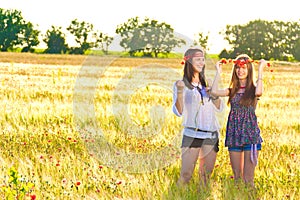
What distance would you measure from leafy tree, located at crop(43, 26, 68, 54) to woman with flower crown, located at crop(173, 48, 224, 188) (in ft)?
269

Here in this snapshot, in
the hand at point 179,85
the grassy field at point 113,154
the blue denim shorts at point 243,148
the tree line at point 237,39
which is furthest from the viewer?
the tree line at point 237,39

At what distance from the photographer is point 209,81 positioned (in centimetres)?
538

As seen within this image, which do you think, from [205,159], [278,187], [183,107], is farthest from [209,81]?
[278,187]

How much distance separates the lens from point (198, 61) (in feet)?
17.2

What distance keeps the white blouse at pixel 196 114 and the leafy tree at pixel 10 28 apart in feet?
291

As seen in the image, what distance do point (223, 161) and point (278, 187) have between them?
44.3 inches

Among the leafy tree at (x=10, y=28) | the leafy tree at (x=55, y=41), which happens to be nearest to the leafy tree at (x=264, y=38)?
the leafy tree at (x=55, y=41)

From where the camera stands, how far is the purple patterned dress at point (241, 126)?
5.18m

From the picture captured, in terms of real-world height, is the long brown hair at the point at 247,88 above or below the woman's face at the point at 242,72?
below

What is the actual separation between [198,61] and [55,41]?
84.3 metres

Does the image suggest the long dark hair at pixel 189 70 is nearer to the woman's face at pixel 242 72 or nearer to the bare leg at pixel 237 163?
the woman's face at pixel 242 72

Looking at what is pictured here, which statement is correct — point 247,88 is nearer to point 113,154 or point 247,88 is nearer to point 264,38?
point 113,154

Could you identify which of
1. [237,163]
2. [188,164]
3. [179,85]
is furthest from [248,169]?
[179,85]

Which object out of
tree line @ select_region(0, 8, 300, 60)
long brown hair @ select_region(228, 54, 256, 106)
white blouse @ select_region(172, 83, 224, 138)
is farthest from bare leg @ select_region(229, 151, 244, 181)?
tree line @ select_region(0, 8, 300, 60)
